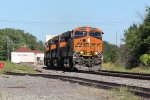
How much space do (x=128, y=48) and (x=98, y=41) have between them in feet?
42.1

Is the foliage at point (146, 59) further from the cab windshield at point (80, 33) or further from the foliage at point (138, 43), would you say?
the cab windshield at point (80, 33)

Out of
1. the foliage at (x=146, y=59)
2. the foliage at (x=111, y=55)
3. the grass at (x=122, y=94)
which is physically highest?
the foliage at (x=111, y=55)

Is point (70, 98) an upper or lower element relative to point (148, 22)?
lower

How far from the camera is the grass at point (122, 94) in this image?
13.1 metres

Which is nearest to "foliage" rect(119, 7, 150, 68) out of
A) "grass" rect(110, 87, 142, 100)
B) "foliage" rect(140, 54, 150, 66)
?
"foliage" rect(140, 54, 150, 66)

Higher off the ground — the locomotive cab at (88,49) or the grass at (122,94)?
the locomotive cab at (88,49)

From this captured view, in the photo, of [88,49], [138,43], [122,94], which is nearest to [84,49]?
[88,49]

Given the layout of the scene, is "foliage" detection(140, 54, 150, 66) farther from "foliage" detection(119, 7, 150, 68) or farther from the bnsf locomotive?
the bnsf locomotive

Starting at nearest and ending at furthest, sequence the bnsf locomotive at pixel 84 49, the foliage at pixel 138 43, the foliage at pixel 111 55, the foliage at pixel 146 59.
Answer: the bnsf locomotive at pixel 84 49
the foliage at pixel 146 59
the foliage at pixel 138 43
the foliage at pixel 111 55

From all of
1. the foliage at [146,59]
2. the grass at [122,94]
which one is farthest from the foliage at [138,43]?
the grass at [122,94]

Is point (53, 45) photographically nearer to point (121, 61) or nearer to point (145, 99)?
point (121, 61)

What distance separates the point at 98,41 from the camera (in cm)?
3512

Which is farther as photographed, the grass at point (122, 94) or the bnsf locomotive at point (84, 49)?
the bnsf locomotive at point (84, 49)

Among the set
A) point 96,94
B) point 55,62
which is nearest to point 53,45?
point 55,62
